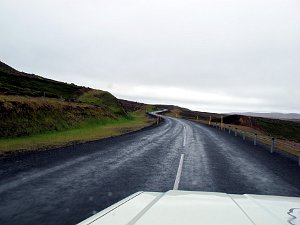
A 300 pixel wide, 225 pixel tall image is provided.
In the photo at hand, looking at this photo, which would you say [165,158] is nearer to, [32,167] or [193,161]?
[193,161]

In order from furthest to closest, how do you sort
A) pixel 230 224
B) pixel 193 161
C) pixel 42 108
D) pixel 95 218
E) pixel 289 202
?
pixel 42 108 < pixel 193 161 < pixel 289 202 < pixel 95 218 < pixel 230 224

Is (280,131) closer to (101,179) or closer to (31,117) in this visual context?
(31,117)

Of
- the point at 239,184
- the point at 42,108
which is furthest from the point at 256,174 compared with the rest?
the point at 42,108

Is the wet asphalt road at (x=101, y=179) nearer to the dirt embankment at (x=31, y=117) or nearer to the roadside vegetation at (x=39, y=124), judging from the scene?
the roadside vegetation at (x=39, y=124)

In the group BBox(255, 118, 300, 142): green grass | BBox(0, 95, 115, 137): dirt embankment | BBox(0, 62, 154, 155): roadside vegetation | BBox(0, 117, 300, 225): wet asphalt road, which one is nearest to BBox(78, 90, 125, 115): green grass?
BBox(0, 62, 154, 155): roadside vegetation

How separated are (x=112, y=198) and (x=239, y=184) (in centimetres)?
411

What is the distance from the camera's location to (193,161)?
1473 cm

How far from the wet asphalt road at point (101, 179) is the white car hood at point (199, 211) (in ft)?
9.02

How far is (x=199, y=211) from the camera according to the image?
3.28 m

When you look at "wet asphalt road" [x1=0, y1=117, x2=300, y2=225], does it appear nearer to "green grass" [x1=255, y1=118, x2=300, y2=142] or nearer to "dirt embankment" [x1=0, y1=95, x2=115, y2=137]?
"dirt embankment" [x1=0, y1=95, x2=115, y2=137]

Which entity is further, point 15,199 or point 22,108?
point 22,108

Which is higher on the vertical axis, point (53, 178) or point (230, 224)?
point (230, 224)

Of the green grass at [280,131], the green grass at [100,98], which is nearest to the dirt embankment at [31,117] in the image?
the green grass at [100,98]

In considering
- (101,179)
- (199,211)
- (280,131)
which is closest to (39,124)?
(101,179)
